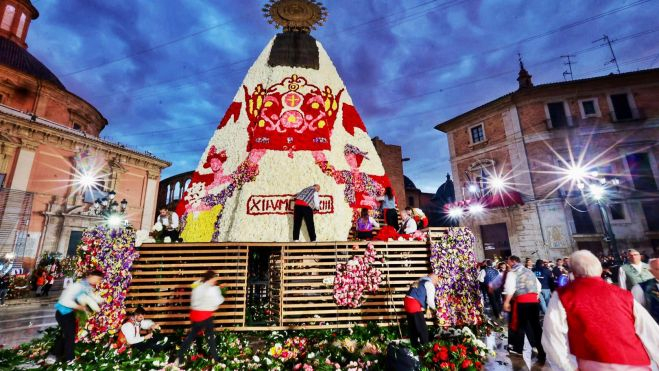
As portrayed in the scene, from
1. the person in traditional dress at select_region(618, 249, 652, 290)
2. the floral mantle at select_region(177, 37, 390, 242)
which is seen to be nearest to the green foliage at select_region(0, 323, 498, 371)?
the person in traditional dress at select_region(618, 249, 652, 290)

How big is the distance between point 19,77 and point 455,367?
3604 centimetres

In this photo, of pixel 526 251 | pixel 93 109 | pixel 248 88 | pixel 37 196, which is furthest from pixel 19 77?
pixel 526 251

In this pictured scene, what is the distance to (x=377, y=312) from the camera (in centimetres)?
727

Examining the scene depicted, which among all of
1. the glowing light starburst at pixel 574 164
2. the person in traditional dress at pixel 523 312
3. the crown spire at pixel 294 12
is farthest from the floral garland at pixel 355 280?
the glowing light starburst at pixel 574 164

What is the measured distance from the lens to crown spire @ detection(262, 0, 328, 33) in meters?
13.3

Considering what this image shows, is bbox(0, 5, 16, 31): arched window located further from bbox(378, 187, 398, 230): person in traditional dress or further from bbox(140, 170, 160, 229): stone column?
bbox(378, 187, 398, 230): person in traditional dress

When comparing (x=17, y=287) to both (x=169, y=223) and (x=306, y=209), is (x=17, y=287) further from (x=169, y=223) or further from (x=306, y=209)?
(x=306, y=209)

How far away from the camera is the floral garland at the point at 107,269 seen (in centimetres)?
655

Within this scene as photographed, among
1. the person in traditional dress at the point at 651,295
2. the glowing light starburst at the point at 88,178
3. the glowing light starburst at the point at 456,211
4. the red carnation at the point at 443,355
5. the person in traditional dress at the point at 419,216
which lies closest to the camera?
the person in traditional dress at the point at 651,295

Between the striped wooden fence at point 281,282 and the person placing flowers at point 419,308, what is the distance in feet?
4.58

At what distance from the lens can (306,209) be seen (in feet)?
29.1

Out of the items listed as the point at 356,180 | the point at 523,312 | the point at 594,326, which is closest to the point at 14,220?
the point at 356,180

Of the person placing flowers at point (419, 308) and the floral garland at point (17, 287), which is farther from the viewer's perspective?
the floral garland at point (17, 287)

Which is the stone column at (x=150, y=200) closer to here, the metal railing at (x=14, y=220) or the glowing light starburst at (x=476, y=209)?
the metal railing at (x=14, y=220)
